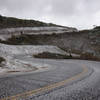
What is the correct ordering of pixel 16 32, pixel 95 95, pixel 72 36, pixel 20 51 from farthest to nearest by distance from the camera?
pixel 16 32 → pixel 72 36 → pixel 20 51 → pixel 95 95

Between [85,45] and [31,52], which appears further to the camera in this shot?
[85,45]

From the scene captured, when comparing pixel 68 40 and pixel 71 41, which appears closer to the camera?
pixel 71 41

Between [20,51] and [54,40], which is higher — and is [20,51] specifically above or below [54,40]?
below

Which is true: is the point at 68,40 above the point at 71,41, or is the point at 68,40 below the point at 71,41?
above

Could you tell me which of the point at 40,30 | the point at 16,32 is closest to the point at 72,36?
the point at 40,30

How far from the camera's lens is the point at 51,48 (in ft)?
113

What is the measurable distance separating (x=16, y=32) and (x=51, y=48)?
66.7 ft

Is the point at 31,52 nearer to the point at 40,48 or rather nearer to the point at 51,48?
the point at 40,48

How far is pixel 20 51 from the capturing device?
30125 millimetres

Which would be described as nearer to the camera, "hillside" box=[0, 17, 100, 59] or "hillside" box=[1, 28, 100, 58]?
"hillside" box=[0, 17, 100, 59]

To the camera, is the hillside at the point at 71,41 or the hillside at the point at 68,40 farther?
the hillside at the point at 71,41

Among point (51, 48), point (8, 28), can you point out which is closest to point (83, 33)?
point (51, 48)

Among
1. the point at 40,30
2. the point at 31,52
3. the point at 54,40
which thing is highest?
the point at 40,30

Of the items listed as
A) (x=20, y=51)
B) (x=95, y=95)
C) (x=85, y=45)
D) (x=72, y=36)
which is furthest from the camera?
(x=72, y=36)
